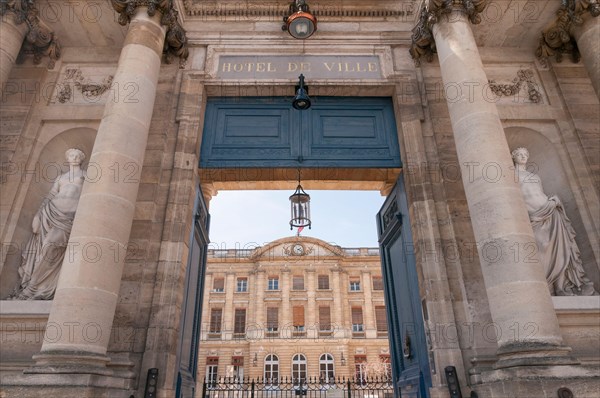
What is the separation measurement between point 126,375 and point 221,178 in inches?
137

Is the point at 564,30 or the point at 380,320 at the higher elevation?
the point at 380,320

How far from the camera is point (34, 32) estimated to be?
6.51m

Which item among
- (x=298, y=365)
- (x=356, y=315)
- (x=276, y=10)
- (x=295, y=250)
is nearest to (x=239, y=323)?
(x=298, y=365)

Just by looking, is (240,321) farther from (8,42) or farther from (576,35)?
(576,35)

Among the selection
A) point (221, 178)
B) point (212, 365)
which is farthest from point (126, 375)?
point (212, 365)

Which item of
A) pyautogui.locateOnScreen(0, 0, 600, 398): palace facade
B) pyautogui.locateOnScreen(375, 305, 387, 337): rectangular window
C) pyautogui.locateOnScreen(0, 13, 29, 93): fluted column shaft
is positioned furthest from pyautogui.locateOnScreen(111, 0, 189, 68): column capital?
pyautogui.locateOnScreen(375, 305, 387, 337): rectangular window

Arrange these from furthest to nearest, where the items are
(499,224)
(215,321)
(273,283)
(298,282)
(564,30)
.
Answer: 1. (298,282)
2. (273,283)
3. (215,321)
4. (564,30)
5. (499,224)

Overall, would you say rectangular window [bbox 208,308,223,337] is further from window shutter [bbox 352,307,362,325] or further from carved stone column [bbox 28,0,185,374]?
carved stone column [bbox 28,0,185,374]

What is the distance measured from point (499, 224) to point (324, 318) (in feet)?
95.7

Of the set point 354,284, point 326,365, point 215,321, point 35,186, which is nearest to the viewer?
point 35,186

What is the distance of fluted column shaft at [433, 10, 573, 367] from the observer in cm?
388

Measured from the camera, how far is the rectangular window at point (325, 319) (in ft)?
104

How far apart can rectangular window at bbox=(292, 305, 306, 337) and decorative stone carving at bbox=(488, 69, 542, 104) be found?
89.7ft

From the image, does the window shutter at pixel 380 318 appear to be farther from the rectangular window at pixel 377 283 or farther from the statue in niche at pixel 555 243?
the statue in niche at pixel 555 243
